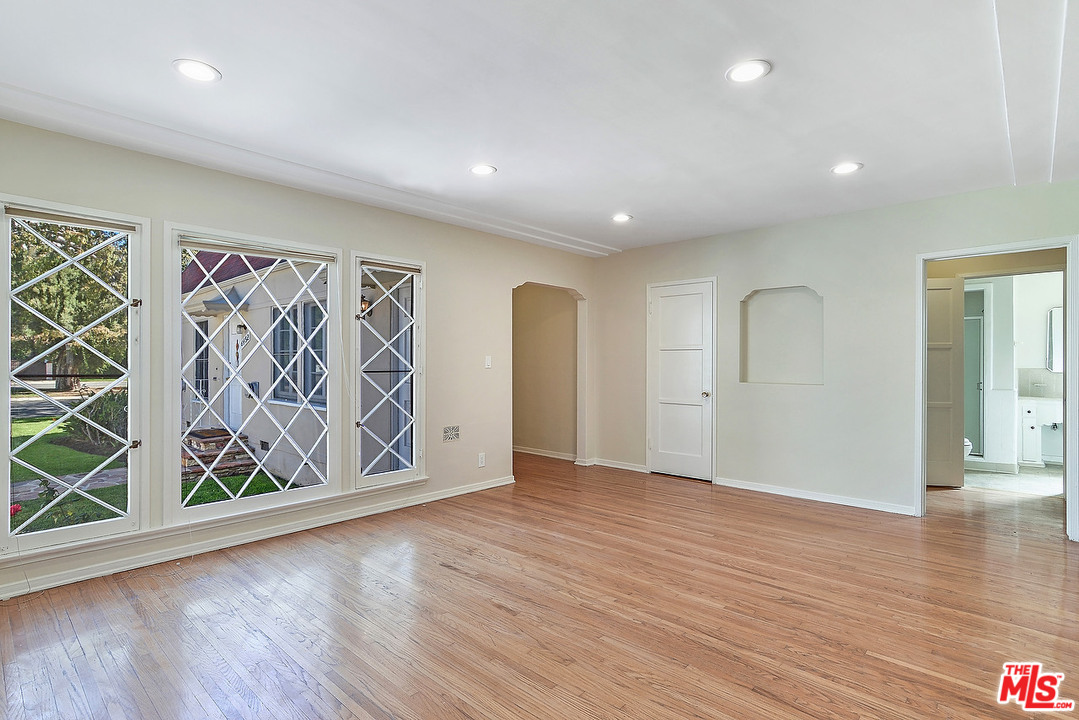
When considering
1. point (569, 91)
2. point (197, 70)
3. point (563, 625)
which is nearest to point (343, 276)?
point (197, 70)

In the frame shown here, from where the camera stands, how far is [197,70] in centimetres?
256

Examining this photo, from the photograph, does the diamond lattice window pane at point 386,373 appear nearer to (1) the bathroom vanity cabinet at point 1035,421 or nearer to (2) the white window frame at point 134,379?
(2) the white window frame at point 134,379

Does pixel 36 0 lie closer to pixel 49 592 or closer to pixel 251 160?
Result: pixel 251 160

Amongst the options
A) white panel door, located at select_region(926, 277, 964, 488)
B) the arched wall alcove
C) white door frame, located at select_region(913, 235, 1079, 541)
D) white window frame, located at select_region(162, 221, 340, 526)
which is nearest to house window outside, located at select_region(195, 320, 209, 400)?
white window frame, located at select_region(162, 221, 340, 526)

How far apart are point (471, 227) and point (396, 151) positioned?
183 centimetres

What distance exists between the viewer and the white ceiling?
2.18 m

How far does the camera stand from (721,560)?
3594 mm

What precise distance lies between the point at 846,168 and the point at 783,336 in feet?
6.93

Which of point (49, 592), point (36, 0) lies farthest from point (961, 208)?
point (49, 592)

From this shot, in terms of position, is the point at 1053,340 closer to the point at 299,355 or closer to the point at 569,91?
the point at 569,91

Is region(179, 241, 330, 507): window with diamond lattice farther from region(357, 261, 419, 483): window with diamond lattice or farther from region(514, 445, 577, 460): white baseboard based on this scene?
region(514, 445, 577, 460): white baseboard

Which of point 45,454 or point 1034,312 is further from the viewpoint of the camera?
point 1034,312

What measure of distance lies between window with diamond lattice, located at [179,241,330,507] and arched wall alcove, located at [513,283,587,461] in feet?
10.7

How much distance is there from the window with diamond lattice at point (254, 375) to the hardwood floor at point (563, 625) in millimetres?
515
